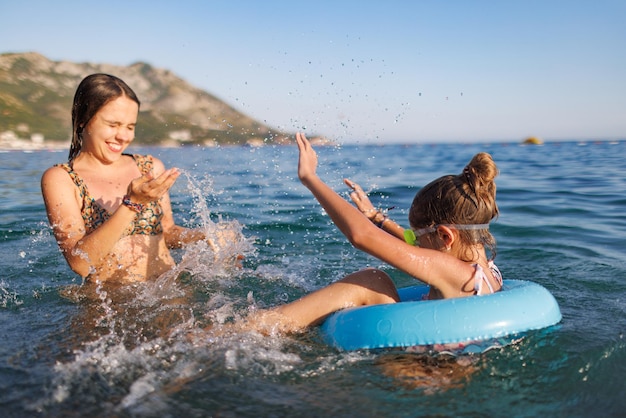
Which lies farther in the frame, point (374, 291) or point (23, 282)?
point (23, 282)

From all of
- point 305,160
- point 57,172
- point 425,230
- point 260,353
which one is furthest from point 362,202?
point 57,172

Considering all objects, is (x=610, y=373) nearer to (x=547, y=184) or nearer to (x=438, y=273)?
(x=438, y=273)

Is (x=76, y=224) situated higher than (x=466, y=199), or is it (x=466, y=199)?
(x=466, y=199)

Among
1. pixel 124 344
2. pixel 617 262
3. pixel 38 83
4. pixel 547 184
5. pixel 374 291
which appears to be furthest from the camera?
pixel 38 83

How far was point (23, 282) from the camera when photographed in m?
5.29

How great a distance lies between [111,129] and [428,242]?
2.65 meters

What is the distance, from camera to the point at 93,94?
414 centimetres

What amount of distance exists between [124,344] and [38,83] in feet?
404

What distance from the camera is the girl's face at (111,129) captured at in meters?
4.20

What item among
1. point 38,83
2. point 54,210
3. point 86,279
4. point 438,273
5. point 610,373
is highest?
point 38,83

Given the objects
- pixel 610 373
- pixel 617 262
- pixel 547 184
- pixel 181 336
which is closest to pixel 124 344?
pixel 181 336

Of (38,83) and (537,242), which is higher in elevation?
(38,83)

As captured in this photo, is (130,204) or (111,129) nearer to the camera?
(130,204)

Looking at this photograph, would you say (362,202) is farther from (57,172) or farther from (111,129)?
(57,172)
